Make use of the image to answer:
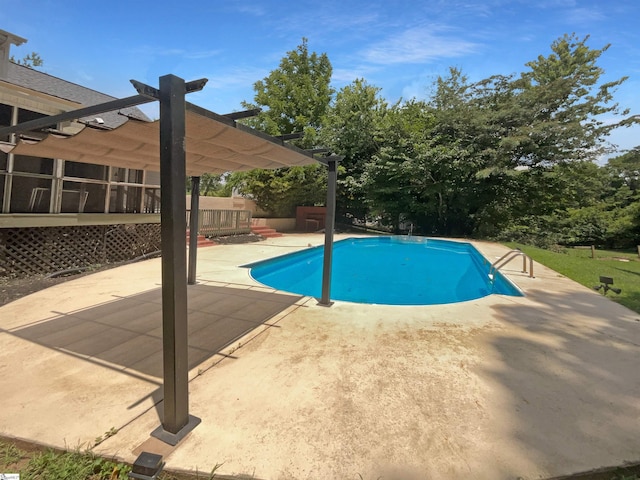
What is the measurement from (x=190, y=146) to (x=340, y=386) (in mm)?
3076

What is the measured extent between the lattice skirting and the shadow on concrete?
829 cm

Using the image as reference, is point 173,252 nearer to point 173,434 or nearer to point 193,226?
point 173,434

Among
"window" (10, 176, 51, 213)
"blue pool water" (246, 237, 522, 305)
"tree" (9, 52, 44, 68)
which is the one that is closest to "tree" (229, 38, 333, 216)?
"blue pool water" (246, 237, 522, 305)

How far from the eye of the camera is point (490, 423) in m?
2.29

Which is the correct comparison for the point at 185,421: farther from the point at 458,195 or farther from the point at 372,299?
the point at 458,195

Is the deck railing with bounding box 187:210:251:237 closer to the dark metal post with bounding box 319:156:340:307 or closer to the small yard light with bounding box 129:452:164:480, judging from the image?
the dark metal post with bounding box 319:156:340:307

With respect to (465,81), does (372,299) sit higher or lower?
lower

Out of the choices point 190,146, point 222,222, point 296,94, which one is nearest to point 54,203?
point 190,146

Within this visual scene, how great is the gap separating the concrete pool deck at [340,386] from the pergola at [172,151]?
0.48 meters

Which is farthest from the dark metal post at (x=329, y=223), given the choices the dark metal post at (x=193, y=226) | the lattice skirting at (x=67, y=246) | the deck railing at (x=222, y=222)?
the deck railing at (x=222, y=222)

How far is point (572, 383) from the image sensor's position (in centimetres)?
289

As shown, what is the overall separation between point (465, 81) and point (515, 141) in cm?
559

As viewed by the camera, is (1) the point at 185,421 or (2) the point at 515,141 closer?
(1) the point at 185,421

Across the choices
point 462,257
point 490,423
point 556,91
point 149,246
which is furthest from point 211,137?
point 556,91
